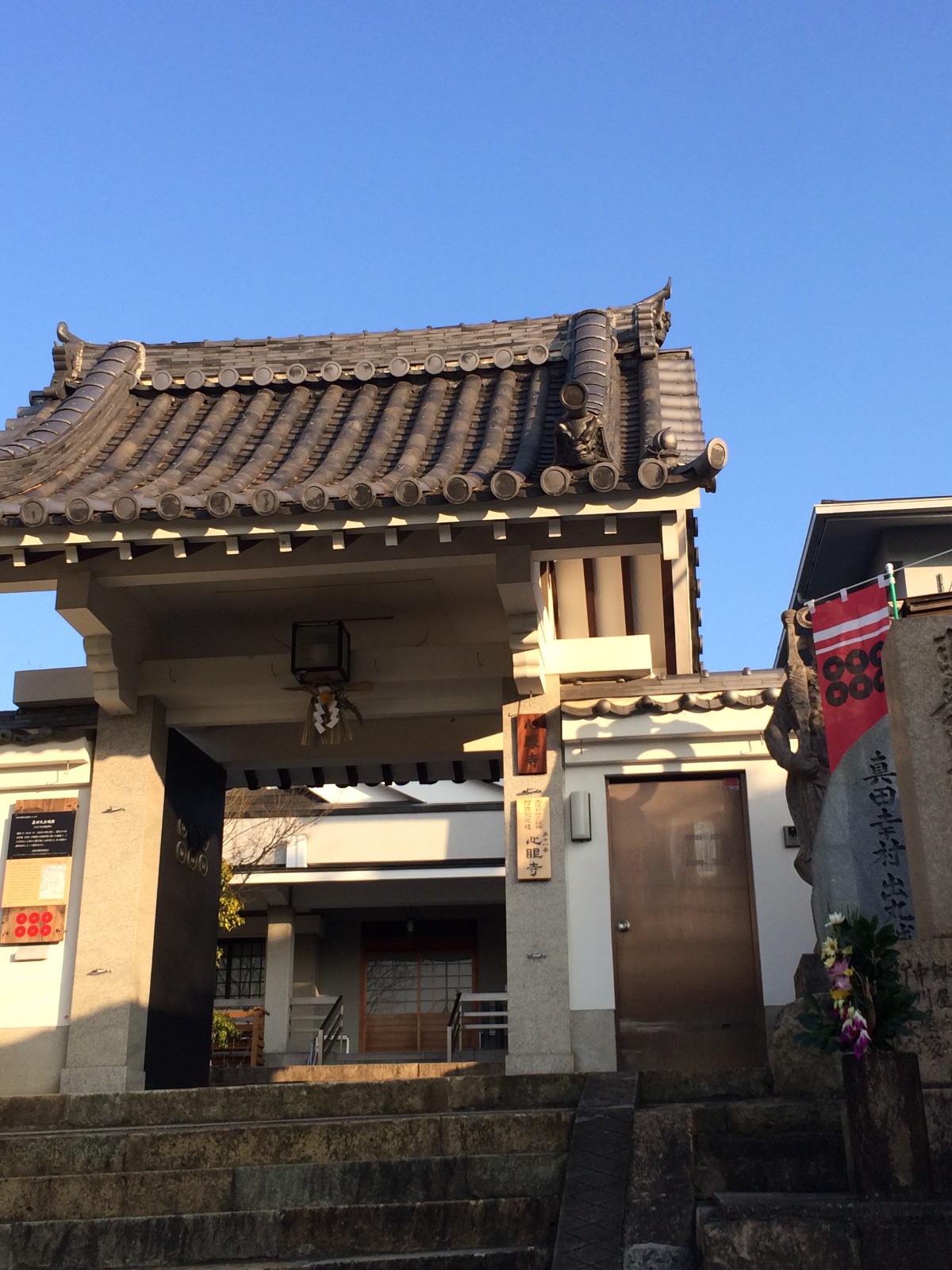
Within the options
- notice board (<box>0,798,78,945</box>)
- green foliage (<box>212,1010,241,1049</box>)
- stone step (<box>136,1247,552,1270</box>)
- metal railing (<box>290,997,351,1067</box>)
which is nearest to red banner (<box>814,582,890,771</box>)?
stone step (<box>136,1247,552,1270</box>)

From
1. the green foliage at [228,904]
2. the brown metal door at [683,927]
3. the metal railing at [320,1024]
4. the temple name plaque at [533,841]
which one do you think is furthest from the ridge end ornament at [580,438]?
the green foliage at [228,904]

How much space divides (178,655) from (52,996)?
2.67 meters

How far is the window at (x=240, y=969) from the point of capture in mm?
21781

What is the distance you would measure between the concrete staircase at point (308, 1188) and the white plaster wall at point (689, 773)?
2535 millimetres

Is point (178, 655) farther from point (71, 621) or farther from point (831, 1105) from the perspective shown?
point (831, 1105)

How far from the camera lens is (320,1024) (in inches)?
796

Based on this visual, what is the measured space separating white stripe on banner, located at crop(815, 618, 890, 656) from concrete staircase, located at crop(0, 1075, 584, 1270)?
324cm

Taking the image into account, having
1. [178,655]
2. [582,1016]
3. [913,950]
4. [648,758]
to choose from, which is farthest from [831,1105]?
[178,655]

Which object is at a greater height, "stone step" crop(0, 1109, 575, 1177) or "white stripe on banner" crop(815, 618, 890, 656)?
"white stripe on banner" crop(815, 618, 890, 656)

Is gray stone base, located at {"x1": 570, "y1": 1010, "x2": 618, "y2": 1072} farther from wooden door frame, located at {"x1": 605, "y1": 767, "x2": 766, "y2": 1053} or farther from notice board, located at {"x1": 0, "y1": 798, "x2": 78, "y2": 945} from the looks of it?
notice board, located at {"x1": 0, "y1": 798, "x2": 78, "y2": 945}

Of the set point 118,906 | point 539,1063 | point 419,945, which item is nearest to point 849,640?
point 539,1063

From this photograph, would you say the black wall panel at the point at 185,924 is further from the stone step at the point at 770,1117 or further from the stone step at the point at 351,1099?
the stone step at the point at 770,1117

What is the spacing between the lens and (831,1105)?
5.13 m

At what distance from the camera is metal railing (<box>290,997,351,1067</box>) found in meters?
17.1
